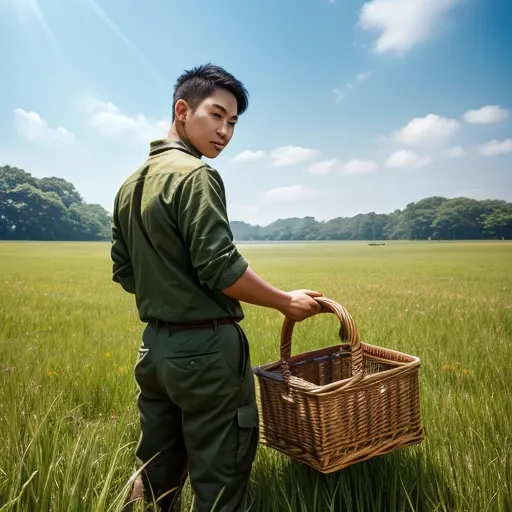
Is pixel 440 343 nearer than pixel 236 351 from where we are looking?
No

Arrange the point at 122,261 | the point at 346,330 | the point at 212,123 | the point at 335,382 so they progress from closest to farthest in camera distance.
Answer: the point at 335,382 → the point at 346,330 → the point at 212,123 → the point at 122,261

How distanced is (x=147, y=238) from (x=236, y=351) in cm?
56

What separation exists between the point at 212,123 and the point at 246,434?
1271 millimetres

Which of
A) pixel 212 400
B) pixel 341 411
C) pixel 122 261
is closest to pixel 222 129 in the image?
pixel 122 261

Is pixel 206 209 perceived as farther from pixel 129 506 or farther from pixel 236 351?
pixel 129 506

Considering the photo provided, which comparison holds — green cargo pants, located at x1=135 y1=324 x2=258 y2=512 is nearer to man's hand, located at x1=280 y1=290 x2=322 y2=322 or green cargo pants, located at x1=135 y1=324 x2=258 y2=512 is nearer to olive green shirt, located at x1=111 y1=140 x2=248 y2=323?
olive green shirt, located at x1=111 y1=140 x2=248 y2=323

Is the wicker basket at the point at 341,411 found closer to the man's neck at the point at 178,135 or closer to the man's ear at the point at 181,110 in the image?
the man's neck at the point at 178,135

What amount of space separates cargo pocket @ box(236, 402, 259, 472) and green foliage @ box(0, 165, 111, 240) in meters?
59.0

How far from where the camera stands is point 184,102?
220 centimetres

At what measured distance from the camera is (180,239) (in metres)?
1.88

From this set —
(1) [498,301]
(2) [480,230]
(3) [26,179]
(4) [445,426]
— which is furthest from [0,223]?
(2) [480,230]

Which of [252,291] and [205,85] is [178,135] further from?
[252,291]

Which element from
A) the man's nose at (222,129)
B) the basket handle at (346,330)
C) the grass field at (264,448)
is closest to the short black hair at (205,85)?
the man's nose at (222,129)

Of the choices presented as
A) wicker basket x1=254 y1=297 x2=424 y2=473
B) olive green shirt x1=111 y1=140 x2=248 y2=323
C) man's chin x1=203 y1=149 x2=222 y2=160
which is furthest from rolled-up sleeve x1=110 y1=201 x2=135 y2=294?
wicker basket x1=254 y1=297 x2=424 y2=473
